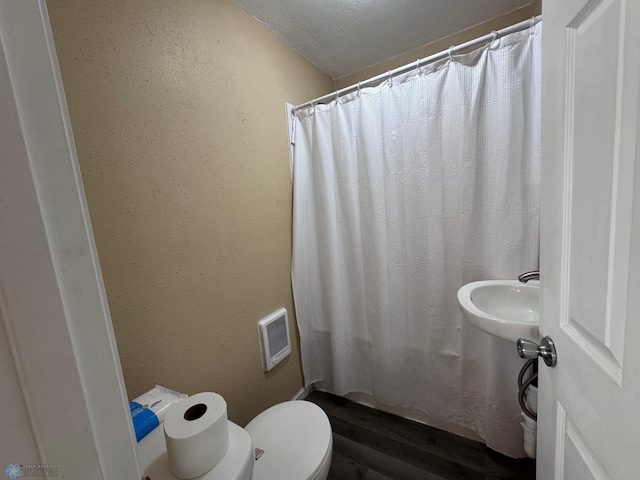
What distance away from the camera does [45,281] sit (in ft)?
0.94

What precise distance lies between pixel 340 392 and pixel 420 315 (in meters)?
0.77

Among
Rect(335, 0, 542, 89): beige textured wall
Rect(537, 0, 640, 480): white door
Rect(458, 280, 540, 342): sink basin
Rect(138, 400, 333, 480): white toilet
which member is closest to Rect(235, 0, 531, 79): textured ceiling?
Rect(335, 0, 542, 89): beige textured wall

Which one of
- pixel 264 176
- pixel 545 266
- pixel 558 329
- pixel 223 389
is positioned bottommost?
pixel 223 389

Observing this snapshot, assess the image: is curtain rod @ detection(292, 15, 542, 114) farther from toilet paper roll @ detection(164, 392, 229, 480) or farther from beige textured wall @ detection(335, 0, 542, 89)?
toilet paper roll @ detection(164, 392, 229, 480)

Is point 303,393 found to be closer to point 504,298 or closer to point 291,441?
point 291,441

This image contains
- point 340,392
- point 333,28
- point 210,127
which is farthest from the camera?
point 340,392

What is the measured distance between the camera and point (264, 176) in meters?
1.38

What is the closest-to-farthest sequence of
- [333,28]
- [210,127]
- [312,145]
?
[210,127] < [333,28] < [312,145]

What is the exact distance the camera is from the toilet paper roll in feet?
1.98

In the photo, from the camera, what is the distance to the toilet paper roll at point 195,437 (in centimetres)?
60

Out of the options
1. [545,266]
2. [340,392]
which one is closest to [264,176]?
[545,266]

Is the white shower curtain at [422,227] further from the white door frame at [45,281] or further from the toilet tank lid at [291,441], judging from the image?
the white door frame at [45,281]

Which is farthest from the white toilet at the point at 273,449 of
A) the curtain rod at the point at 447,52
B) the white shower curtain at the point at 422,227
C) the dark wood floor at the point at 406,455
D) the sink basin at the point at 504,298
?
the curtain rod at the point at 447,52

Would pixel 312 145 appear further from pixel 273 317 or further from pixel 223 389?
pixel 223 389
